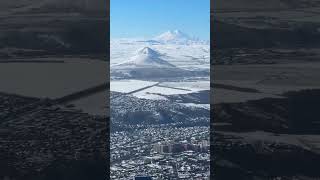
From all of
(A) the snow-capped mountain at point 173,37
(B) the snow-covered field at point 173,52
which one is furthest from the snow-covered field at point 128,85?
(A) the snow-capped mountain at point 173,37

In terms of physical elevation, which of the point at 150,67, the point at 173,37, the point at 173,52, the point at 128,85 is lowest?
the point at 128,85

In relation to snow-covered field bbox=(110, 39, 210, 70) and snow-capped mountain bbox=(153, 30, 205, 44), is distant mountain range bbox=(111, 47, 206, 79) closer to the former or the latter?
snow-covered field bbox=(110, 39, 210, 70)

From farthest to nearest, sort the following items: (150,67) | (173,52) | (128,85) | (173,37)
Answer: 1. (173,37)
2. (173,52)
3. (150,67)
4. (128,85)

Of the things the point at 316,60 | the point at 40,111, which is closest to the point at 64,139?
the point at 40,111

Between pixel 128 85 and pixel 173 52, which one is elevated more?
pixel 173 52

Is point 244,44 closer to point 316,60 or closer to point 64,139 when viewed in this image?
point 316,60

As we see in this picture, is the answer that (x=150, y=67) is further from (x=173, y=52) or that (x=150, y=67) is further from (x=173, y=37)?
(x=173, y=37)

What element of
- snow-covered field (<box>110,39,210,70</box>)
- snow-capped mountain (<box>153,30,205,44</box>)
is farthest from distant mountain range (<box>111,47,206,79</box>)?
snow-capped mountain (<box>153,30,205,44</box>)

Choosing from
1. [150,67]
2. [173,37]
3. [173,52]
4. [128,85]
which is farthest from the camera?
[173,37]

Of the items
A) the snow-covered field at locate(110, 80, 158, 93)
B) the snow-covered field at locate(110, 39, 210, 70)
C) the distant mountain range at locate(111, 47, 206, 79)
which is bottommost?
the snow-covered field at locate(110, 80, 158, 93)

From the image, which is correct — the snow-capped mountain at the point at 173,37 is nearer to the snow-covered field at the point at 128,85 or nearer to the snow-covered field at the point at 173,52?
the snow-covered field at the point at 173,52

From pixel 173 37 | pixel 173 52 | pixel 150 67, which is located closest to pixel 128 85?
pixel 150 67
